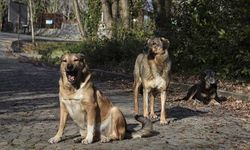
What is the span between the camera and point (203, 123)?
10.5 m

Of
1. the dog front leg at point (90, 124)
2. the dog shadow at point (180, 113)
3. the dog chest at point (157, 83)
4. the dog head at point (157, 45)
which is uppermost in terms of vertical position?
the dog head at point (157, 45)

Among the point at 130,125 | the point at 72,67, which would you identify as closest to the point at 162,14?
the point at 130,125

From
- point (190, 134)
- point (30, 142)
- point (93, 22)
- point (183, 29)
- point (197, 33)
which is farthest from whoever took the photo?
point (93, 22)

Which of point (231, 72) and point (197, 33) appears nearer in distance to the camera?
point (231, 72)

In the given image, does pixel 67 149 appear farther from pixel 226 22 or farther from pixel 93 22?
pixel 93 22

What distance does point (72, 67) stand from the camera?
7.50 metres

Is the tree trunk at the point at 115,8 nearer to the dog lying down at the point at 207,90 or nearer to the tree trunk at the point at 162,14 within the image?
the tree trunk at the point at 162,14

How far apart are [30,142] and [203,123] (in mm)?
3734

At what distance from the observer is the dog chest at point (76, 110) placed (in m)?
7.71

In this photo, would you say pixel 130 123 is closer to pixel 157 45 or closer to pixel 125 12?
pixel 157 45

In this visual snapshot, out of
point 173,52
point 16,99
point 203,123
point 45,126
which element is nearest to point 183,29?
point 173,52

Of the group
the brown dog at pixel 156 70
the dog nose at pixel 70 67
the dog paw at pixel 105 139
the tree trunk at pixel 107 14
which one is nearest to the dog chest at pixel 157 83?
the brown dog at pixel 156 70

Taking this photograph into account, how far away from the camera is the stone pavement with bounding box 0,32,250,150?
8.09 metres

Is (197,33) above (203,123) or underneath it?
above
